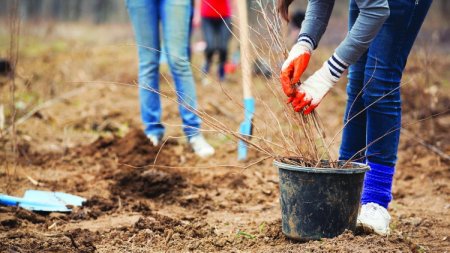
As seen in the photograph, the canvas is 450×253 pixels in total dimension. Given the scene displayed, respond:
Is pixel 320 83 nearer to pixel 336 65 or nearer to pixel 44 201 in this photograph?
pixel 336 65

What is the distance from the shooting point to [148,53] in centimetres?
385

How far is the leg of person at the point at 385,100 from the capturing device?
221cm

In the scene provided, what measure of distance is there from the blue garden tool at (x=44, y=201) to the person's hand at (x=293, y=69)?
1.28m

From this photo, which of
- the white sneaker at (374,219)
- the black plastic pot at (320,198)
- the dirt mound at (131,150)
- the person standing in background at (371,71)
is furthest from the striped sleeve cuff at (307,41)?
the dirt mound at (131,150)

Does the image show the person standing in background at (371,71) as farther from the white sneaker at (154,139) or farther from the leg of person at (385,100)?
the white sneaker at (154,139)

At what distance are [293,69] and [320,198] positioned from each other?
48 centimetres

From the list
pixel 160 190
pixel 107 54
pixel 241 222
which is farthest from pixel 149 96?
pixel 107 54

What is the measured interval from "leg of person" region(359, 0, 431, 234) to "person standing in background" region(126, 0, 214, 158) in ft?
5.05

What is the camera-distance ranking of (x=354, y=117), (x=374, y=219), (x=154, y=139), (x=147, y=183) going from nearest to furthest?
(x=374, y=219) < (x=354, y=117) < (x=147, y=183) < (x=154, y=139)

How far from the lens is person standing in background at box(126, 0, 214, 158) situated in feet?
12.3

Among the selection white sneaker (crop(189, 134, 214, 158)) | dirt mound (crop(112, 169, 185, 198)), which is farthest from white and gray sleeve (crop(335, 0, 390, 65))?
white sneaker (crop(189, 134, 214, 158))

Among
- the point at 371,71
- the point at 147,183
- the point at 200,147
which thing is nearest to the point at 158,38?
the point at 200,147

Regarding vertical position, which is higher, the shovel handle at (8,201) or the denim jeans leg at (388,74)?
the denim jeans leg at (388,74)

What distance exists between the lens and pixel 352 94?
2439mm
